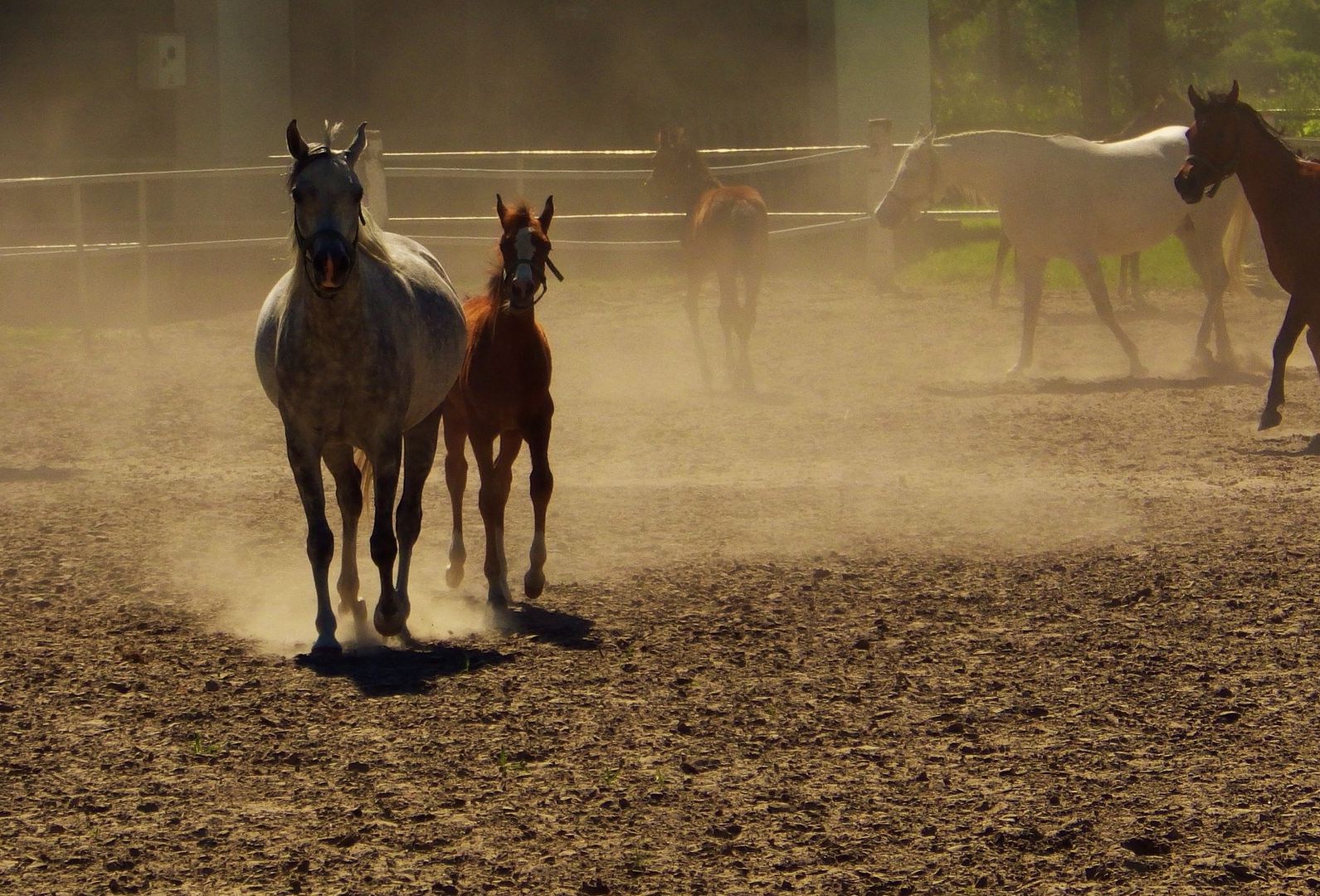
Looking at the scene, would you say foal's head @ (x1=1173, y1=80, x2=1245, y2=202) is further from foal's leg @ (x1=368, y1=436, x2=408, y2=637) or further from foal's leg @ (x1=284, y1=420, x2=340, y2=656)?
foal's leg @ (x1=284, y1=420, x2=340, y2=656)

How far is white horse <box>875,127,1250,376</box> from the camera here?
12.5 meters

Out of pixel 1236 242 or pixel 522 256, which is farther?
pixel 1236 242

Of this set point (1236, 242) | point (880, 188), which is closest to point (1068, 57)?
point (880, 188)

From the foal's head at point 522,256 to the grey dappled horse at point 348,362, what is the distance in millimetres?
308

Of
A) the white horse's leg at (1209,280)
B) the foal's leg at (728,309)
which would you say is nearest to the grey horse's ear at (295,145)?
the foal's leg at (728,309)

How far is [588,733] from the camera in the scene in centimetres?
466

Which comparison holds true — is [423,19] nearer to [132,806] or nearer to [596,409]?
[596,409]

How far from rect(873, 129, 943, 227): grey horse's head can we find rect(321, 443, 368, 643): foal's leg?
7502 mm

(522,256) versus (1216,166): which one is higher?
(1216,166)

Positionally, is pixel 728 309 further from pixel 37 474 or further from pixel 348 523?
pixel 348 523

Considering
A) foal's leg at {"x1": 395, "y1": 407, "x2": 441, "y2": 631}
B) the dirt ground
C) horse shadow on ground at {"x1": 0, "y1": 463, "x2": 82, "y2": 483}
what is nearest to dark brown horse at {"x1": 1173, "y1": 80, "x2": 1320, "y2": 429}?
the dirt ground

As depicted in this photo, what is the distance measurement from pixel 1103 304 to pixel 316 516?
8267mm

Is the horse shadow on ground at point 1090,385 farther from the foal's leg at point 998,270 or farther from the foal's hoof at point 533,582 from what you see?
the foal's hoof at point 533,582

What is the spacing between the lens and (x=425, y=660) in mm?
5559
